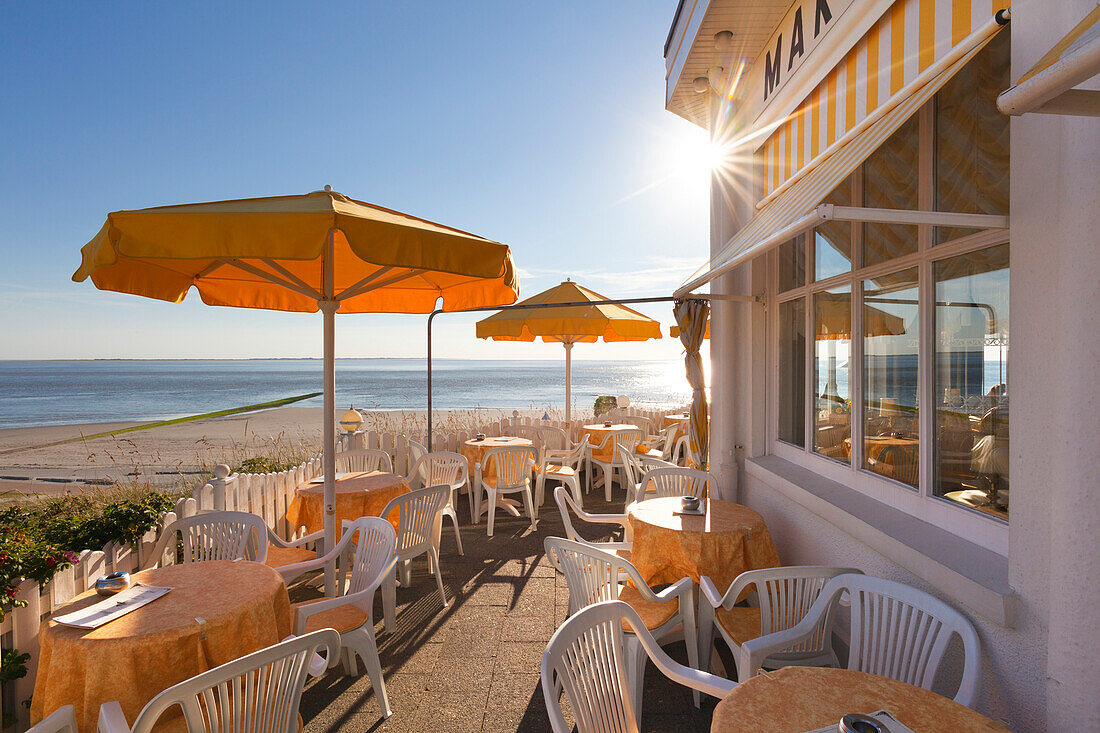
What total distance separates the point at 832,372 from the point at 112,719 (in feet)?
13.8

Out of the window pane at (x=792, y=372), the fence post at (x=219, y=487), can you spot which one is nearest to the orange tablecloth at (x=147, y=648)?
the fence post at (x=219, y=487)

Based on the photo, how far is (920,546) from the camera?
7.34ft

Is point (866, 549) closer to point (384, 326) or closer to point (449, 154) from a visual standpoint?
point (449, 154)

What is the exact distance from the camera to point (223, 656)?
6.46 ft

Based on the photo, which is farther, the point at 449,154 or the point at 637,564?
the point at 449,154

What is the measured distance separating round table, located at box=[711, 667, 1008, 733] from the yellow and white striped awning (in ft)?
5.18

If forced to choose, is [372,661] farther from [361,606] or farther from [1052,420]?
[1052,420]

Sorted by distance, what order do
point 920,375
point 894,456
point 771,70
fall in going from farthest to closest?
point 771,70, point 894,456, point 920,375

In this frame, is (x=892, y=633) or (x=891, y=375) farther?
(x=891, y=375)

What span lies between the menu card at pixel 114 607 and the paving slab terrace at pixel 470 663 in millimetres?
1061

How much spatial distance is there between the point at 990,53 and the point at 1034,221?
110 cm

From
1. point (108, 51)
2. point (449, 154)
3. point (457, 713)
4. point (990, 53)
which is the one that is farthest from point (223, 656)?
point (108, 51)

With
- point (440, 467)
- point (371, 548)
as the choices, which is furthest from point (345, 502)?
point (440, 467)

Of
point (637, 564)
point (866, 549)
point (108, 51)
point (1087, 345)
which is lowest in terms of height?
point (637, 564)
